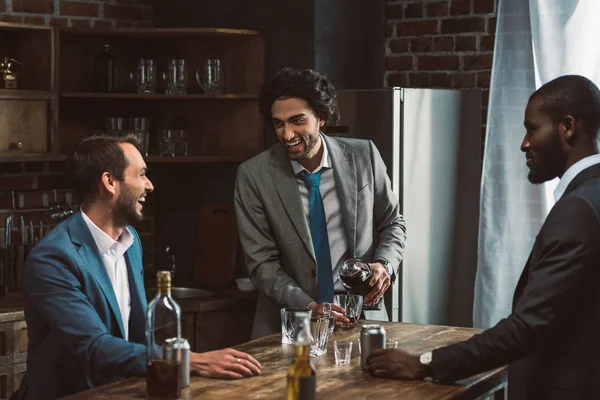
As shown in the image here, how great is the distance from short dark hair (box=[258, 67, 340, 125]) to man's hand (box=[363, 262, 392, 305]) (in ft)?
2.00

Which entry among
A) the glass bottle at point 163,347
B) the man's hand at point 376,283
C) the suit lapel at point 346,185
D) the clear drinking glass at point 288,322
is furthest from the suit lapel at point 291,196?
the glass bottle at point 163,347

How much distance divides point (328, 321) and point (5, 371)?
70.2 inches

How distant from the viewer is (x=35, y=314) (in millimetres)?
2742

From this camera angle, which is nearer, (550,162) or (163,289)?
(163,289)

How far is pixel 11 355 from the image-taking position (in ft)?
13.6

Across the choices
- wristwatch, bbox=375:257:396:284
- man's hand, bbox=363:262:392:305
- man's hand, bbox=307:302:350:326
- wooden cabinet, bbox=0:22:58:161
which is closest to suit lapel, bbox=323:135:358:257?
wristwatch, bbox=375:257:396:284

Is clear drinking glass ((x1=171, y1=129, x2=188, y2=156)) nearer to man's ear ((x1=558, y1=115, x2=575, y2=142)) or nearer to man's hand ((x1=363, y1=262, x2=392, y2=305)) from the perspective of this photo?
man's hand ((x1=363, y1=262, x2=392, y2=305))

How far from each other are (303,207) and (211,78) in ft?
4.63

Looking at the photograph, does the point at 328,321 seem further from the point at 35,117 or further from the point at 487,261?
the point at 35,117

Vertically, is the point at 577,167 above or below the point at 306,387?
above

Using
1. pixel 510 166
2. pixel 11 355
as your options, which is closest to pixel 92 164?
pixel 11 355

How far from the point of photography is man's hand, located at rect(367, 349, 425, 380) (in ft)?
8.73

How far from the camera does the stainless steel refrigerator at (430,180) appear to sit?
449 cm

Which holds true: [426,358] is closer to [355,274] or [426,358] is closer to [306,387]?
[306,387]
